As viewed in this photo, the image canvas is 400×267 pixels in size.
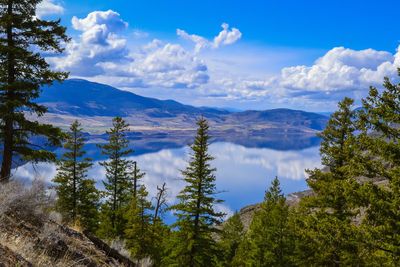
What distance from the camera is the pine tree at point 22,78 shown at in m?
11.7

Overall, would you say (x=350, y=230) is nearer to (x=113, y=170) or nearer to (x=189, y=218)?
(x=189, y=218)

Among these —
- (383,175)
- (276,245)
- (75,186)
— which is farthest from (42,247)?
(75,186)

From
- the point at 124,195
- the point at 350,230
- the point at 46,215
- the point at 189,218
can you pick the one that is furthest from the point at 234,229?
the point at 46,215

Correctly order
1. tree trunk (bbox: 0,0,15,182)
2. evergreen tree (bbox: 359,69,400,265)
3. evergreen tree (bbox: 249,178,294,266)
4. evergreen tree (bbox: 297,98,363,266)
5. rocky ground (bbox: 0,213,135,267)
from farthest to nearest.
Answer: evergreen tree (bbox: 249,178,294,266)
evergreen tree (bbox: 297,98,363,266)
tree trunk (bbox: 0,0,15,182)
evergreen tree (bbox: 359,69,400,265)
rocky ground (bbox: 0,213,135,267)

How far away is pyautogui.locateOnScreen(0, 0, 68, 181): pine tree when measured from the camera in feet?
38.3

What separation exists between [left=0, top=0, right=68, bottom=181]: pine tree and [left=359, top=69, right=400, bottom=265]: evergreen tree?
1335 cm

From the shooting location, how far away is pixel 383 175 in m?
9.71

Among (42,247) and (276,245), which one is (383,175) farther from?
(276,245)

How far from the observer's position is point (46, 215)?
8.05 metres

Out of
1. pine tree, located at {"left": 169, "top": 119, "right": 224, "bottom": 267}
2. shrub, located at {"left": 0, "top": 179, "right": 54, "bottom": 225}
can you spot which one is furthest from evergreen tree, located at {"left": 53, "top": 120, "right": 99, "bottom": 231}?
shrub, located at {"left": 0, "top": 179, "right": 54, "bottom": 225}

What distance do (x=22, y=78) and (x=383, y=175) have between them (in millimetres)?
15932

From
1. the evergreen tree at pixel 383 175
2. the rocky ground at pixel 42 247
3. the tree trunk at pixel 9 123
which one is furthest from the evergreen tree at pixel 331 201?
the tree trunk at pixel 9 123

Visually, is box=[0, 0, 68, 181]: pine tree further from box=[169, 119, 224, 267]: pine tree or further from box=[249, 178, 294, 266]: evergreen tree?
box=[249, 178, 294, 266]: evergreen tree

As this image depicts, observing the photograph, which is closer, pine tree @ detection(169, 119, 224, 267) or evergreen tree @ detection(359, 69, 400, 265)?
evergreen tree @ detection(359, 69, 400, 265)
